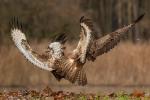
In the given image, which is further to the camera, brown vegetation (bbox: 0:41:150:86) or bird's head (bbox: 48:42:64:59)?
brown vegetation (bbox: 0:41:150:86)

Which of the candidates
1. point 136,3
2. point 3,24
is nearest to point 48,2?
point 3,24

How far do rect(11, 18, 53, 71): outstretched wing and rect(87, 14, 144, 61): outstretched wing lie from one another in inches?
28.4

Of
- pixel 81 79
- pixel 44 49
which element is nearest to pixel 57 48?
pixel 81 79

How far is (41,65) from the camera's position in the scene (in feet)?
35.1

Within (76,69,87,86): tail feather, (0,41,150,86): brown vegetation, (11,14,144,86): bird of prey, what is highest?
(0,41,150,86): brown vegetation

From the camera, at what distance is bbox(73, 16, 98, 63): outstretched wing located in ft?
33.6

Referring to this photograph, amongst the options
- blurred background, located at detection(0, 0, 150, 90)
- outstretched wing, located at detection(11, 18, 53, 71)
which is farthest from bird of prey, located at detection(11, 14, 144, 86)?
blurred background, located at detection(0, 0, 150, 90)

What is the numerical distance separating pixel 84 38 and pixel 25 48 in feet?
Answer: 3.44

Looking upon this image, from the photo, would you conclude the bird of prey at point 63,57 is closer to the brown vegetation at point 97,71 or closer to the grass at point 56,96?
the grass at point 56,96

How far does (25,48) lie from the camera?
35.6 ft

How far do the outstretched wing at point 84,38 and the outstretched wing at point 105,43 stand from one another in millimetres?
258

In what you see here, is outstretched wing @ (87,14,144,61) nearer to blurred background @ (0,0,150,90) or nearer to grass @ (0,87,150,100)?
blurred background @ (0,0,150,90)

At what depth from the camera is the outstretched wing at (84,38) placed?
10.2 m

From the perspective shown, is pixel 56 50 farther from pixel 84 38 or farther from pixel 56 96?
pixel 56 96
